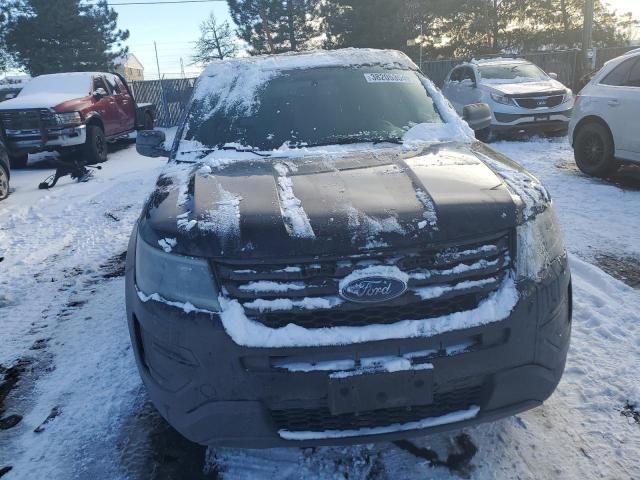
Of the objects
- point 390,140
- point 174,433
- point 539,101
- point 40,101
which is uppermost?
point 40,101

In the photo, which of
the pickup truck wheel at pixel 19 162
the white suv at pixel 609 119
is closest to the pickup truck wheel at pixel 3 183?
the pickup truck wheel at pixel 19 162

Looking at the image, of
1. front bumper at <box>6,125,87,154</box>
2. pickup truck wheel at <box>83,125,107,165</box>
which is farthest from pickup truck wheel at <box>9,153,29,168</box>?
pickup truck wheel at <box>83,125,107,165</box>

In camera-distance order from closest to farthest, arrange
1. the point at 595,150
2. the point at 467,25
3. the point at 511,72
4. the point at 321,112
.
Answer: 1. the point at 321,112
2. the point at 595,150
3. the point at 511,72
4. the point at 467,25

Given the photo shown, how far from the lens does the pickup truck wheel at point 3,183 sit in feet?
27.0

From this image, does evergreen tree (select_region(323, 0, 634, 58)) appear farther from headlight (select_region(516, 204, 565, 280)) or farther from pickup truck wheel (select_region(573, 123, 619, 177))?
headlight (select_region(516, 204, 565, 280))

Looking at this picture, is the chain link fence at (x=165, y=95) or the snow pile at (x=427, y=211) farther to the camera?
the chain link fence at (x=165, y=95)

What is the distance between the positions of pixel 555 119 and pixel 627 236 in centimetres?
669

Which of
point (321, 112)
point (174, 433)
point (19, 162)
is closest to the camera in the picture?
point (174, 433)

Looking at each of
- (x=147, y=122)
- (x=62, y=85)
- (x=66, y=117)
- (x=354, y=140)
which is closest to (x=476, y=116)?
(x=354, y=140)

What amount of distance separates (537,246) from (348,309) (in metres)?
0.82

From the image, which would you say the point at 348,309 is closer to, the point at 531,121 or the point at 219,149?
the point at 219,149

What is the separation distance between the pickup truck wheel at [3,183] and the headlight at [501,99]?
9398 mm

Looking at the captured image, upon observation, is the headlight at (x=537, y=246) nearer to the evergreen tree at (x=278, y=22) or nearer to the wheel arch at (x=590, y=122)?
the wheel arch at (x=590, y=122)

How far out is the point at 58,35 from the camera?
29.4m
